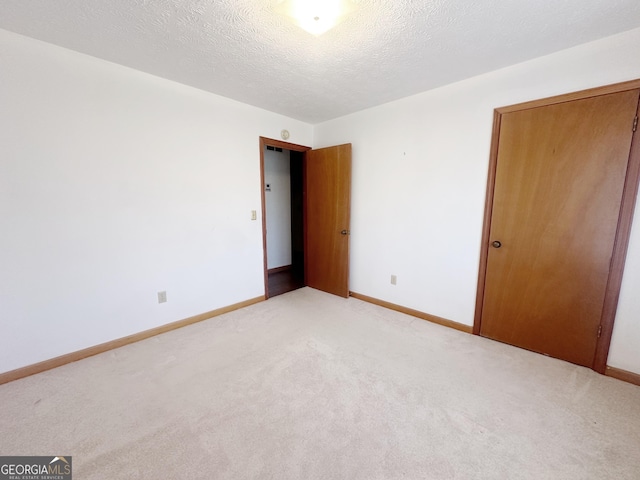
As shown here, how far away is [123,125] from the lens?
2.17 metres

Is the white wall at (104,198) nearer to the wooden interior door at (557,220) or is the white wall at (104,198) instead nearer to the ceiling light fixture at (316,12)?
the ceiling light fixture at (316,12)

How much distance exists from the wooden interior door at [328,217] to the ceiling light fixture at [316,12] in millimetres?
1681

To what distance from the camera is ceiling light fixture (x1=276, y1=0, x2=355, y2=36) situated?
140cm

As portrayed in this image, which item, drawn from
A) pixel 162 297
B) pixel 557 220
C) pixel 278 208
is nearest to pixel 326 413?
pixel 162 297

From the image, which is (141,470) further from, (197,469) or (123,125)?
(123,125)

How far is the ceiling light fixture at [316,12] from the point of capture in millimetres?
1401

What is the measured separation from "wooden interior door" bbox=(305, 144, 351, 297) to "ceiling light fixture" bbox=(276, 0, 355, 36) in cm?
168

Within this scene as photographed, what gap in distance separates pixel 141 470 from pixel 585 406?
255 cm

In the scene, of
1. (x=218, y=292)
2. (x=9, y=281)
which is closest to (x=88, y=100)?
(x=9, y=281)

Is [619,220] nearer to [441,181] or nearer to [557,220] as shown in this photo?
[557,220]

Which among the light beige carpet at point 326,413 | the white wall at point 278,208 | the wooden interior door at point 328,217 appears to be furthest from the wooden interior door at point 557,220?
the white wall at point 278,208

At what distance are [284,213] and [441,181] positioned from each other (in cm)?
298

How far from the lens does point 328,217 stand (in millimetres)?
3520

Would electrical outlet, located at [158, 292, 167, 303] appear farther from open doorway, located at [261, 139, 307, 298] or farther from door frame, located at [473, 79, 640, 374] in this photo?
door frame, located at [473, 79, 640, 374]
